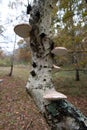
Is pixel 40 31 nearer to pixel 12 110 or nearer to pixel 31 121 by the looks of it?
pixel 31 121

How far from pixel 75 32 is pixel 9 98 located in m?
4.44

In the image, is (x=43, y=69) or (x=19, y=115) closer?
(x=43, y=69)

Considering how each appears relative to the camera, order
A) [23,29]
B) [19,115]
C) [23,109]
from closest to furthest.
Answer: [23,29]
[19,115]
[23,109]

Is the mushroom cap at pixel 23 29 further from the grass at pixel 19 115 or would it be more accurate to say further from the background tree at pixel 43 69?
the grass at pixel 19 115

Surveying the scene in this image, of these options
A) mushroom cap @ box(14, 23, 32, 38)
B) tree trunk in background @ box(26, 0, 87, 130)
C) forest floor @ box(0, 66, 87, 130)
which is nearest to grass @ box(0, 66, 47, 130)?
forest floor @ box(0, 66, 87, 130)

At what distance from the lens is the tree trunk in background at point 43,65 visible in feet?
4.17

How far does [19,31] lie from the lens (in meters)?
1.37

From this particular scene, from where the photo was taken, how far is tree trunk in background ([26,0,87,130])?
4.17ft

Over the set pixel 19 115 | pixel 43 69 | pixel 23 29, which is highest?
pixel 23 29

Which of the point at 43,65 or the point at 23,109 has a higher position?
the point at 43,65

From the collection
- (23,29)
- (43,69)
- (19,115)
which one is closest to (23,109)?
(19,115)

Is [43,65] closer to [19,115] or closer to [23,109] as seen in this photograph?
[19,115]

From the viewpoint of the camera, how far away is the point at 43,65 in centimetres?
138

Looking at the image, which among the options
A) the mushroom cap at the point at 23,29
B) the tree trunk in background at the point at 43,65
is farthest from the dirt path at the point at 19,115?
the mushroom cap at the point at 23,29
